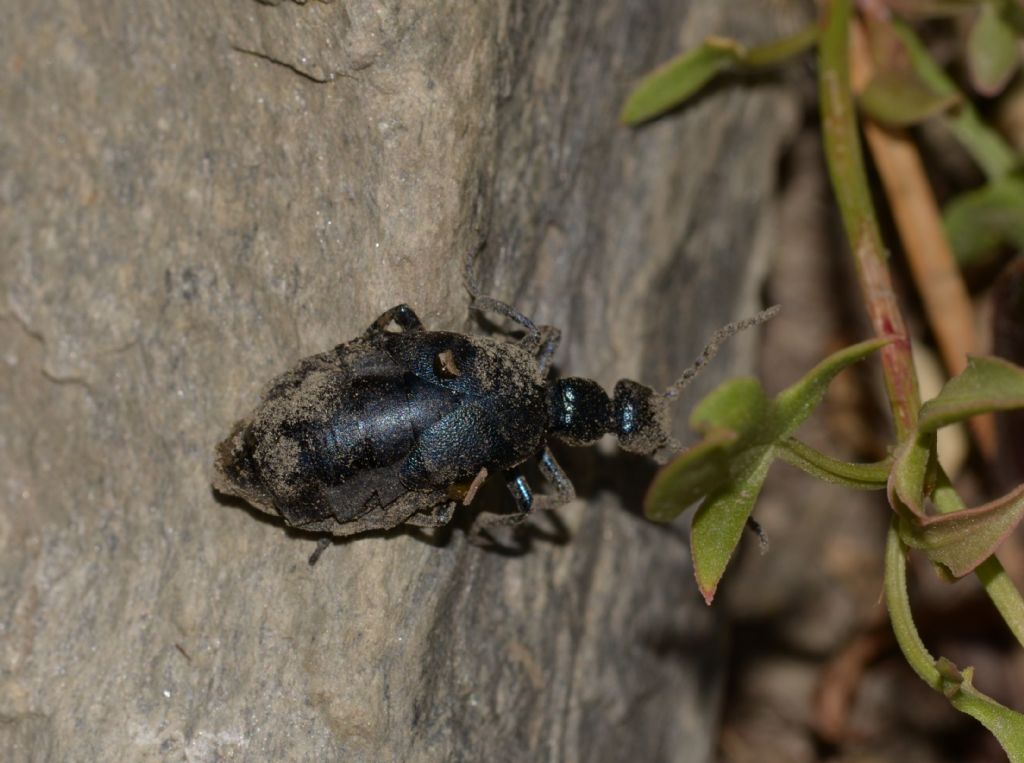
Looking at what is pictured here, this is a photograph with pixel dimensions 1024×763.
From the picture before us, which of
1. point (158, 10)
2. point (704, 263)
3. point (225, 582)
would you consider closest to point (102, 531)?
point (225, 582)

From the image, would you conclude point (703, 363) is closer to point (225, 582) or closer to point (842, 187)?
point (842, 187)

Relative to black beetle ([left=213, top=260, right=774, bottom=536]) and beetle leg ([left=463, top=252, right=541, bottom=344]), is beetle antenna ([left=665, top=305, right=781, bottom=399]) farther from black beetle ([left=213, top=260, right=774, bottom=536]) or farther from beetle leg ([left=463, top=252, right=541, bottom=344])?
beetle leg ([left=463, top=252, right=541, bottom=344])

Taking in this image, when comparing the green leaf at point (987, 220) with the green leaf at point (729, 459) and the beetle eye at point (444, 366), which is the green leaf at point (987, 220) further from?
the beetle eye at point (444, 366)

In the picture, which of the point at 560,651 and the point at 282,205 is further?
A: the point at 560,651

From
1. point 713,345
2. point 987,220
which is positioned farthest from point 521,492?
point 987,220

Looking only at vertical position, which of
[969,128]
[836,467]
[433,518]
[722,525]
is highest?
[969,128]

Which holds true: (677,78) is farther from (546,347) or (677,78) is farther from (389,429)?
(389,429)

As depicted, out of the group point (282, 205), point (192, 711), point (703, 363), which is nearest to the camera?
point (192, 711)

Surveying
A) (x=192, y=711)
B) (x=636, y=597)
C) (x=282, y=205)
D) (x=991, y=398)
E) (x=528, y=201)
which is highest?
(x=528, y=201)
